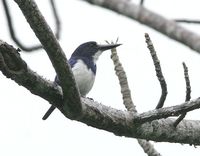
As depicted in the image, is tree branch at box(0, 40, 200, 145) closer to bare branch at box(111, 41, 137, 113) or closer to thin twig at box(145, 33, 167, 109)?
thin twig at box(145, 33, 167, 109)

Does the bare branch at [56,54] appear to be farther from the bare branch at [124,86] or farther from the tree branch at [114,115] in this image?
the bare branch at [124,86]

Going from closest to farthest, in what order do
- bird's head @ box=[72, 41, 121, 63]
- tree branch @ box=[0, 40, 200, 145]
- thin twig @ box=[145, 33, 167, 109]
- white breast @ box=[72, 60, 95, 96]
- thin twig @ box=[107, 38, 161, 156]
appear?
tree branch @ box=[0, 40, 200, 145] < thin twig @ box=[145, 33, 167, 109] < thin twig @ box=[107, 38, 161, 156] < white breast @ box=[72, 60, 95, 96] < bird's head @ box=[72, 41, 121, 63]

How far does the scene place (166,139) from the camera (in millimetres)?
3143

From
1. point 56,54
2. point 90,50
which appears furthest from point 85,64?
point 56,54

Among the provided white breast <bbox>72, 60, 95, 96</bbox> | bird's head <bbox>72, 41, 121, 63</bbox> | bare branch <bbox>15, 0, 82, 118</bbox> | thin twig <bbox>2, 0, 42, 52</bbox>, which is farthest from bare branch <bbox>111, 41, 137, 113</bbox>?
bird's head <bbox>72, 41, 121, 63</bbox>

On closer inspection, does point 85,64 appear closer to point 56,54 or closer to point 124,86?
point 124,86

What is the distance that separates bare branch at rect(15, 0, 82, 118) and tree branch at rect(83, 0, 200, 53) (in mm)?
511

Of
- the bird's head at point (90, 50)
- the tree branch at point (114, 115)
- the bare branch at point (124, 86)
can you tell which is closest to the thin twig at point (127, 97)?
the bare branch at point (124, 86)

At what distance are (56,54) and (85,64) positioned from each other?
3170 mm

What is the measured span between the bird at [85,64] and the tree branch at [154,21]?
1590 mm

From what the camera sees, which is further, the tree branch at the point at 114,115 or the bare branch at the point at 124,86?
the bare branch at the point at 124,86

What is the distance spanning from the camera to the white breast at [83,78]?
521 cm

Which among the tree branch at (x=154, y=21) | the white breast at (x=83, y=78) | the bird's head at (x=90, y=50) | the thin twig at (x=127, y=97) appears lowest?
the bird's head at (x=90, y=50)

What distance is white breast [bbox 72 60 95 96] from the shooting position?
521 centimetres
